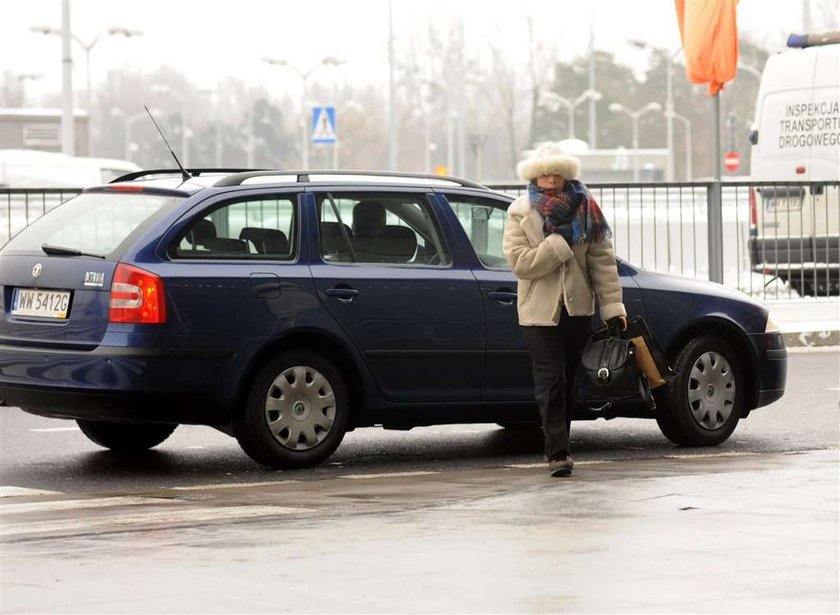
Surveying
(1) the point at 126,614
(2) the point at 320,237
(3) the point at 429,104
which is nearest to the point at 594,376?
(2) the point at 320,237

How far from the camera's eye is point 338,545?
6.73 m

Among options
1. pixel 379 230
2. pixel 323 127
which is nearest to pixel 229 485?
pixel 379 230

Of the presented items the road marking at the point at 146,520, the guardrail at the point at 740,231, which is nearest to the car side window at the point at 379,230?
the road marking at the point at 146,520

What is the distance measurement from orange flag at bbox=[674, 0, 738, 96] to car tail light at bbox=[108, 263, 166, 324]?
11162mm

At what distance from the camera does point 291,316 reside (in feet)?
30.9

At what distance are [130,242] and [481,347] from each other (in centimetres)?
189

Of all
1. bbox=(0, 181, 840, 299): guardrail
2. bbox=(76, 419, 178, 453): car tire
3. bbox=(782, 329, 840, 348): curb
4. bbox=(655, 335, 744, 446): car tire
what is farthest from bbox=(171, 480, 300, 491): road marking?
bbox=(782, 329, 840, 348): curb

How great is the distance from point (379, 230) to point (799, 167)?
12967 mm

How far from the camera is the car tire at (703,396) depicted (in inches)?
408

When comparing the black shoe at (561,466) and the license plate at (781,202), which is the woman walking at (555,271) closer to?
the black shoe at (561,466)

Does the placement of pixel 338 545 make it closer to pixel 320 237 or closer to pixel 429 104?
pixel 320 237

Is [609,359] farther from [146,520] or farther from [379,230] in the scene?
[146,520]

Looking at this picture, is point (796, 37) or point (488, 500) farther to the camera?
Answer: point (796, 37)

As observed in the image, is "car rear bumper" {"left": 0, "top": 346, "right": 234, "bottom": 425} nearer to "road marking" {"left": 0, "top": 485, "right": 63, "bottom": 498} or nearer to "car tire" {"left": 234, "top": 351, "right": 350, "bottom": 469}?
"car tire" {"left": 234, "top": 351, "right": 350, "bottom": 469}
